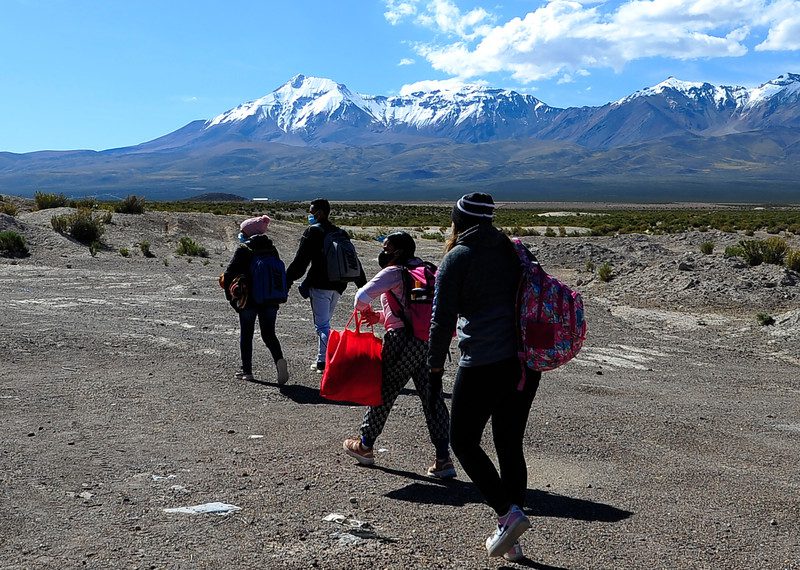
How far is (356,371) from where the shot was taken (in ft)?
20.1

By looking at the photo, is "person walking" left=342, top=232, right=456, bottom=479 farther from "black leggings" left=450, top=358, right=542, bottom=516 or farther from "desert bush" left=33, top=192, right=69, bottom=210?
"desert bush" left=33, top=192, right=69, bottom=210

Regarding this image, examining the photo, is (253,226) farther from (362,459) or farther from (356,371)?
(362,459)

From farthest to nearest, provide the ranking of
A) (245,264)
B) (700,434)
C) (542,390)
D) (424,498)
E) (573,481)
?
(542,390), (245,264), (700,434), (573,481), (424,498)

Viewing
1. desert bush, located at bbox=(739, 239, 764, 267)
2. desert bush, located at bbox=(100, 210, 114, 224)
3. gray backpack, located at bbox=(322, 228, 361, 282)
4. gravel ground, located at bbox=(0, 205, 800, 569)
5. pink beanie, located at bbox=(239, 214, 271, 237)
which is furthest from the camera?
desert bush, located at bbox=(100, 210, 114, 224)

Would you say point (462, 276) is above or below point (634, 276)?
above

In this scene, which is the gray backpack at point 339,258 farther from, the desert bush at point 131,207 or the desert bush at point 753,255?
the desert bush at point 131,207

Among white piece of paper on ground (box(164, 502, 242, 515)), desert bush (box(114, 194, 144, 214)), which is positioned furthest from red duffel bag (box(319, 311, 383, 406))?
desert bush (box(114, 194, 144, 214))

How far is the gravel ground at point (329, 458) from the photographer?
15.6 ft

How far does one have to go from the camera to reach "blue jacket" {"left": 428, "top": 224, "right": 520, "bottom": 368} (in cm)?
448

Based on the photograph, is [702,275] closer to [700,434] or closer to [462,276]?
[700,434]

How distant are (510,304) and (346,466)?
7.87 ft

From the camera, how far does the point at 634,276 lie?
20.9 m

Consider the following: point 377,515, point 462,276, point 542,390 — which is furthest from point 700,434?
point 462,276

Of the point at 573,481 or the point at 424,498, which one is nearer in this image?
the point at 424,498
